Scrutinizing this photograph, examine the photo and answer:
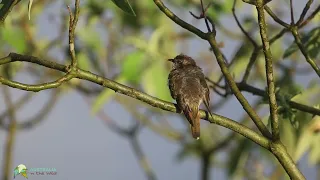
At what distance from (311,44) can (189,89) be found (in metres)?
0.90

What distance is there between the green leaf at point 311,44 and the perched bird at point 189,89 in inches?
23.9

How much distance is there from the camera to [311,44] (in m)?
4.74

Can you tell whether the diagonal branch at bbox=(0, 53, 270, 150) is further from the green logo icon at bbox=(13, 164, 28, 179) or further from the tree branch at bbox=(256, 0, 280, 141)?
the green logo icon at bbox=(13, 164, 28, 179)

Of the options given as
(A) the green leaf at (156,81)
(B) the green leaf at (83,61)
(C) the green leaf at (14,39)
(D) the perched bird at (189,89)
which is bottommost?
(D) the perched bird at (189,89)

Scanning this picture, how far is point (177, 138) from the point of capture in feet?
27.6

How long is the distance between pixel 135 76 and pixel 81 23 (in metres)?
1.97

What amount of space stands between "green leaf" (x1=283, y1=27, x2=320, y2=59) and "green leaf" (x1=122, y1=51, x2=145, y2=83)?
1.45m

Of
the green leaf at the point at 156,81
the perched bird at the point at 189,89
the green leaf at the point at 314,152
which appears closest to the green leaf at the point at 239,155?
the green leaf at the point at 314,152

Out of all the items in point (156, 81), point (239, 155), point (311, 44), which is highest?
point (239, 155)

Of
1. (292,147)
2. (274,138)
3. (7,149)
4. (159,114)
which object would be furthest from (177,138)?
(274,138)

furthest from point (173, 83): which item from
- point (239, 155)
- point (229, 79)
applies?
point (239, 155)

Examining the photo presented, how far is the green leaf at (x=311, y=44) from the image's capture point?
4.70 m

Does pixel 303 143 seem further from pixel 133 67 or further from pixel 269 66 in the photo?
pixel 269 66

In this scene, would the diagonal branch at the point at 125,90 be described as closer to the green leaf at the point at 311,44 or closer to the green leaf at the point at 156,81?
the green leaf at the point at 311,44
